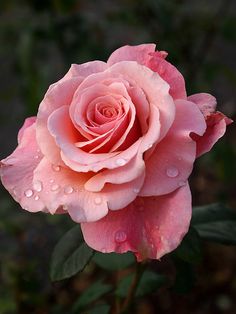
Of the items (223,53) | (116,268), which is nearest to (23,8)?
(116,268)

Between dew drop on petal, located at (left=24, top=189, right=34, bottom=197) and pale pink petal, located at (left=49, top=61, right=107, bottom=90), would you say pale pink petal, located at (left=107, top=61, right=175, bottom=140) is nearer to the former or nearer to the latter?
pale pink petal, located at (left=49, top=61, right=107, bottom=90)

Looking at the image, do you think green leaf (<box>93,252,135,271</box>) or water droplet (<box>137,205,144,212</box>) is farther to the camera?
green leaf (<box>93,252,135,271</box>)

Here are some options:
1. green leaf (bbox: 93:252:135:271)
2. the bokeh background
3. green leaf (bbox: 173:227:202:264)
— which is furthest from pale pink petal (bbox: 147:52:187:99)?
the bokeh background

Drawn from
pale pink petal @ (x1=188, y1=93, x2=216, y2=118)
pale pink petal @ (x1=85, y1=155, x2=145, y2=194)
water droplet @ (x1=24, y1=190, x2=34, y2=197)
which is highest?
pale pink petal @ (x1=188, y1=93, x2=216, y2=118)

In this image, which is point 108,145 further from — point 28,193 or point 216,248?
point 216,248

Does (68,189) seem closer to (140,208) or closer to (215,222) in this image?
(140,208)

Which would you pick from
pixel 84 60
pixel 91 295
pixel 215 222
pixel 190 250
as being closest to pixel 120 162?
pixel 190 250
